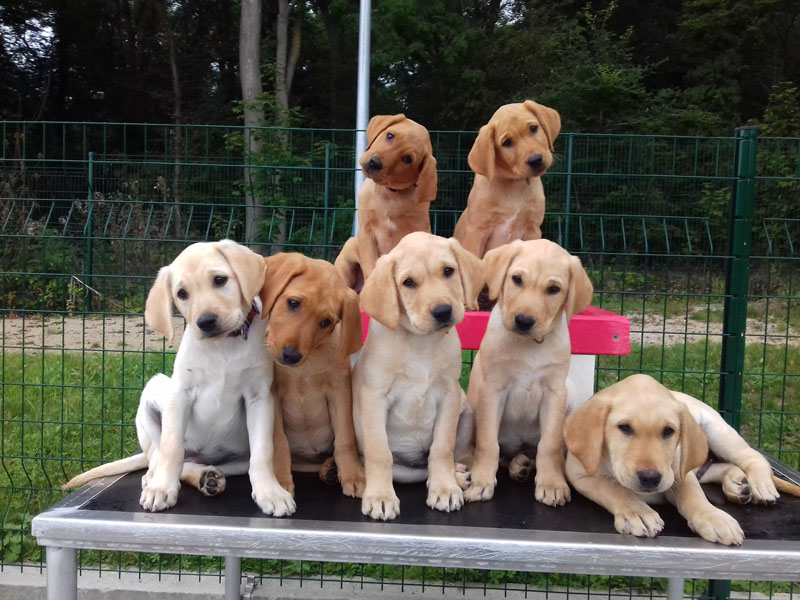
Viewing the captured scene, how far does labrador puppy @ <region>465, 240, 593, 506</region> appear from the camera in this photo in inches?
109

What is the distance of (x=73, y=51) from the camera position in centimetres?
1945

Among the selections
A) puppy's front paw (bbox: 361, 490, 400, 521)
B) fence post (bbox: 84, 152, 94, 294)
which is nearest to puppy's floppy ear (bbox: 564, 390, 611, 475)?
puppy's front paw (bbox: 361, 490, 400, 521)

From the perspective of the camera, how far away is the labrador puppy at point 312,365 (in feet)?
8.53

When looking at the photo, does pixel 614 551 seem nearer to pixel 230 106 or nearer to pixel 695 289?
pixel 695 289

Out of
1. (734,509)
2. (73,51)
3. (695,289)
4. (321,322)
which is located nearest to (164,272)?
(321,322)

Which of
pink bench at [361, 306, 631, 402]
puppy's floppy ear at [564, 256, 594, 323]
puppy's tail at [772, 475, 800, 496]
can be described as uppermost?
puppy's floppy ear at [564, 256, 594, 323]

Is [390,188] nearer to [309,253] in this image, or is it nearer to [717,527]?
[309,253]

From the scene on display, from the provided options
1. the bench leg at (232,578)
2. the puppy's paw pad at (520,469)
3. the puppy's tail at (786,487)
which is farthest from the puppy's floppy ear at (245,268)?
the puppy's tail at (786,487)

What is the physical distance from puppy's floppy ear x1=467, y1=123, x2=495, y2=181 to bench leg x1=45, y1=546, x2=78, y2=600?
2382 mm

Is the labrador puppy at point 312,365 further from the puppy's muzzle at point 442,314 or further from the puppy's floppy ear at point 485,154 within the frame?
the puppy's floppy ear at point 485,154

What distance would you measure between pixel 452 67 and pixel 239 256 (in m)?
16.7

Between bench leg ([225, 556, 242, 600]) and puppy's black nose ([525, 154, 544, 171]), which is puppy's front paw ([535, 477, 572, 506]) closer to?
puppy's black nose ([525, 154, 544, 171])

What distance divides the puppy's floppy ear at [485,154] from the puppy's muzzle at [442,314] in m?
1.22

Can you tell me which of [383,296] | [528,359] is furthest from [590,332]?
[383,296]
